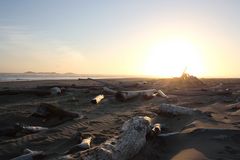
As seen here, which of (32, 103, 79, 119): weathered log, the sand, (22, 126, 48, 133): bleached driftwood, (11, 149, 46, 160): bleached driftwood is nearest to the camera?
(11, 149, 46, 160): bleached driftwood

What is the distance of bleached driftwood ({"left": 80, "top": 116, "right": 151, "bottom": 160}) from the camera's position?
16.5 feet

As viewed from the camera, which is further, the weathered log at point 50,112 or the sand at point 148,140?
the weathered log at point 50,112

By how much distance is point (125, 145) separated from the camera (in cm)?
566

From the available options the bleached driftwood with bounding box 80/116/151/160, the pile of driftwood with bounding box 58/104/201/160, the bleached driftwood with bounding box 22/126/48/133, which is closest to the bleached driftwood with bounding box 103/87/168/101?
the bleached driftwood with bounding box 22/126/48/133

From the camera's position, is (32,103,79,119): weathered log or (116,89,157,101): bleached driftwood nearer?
(32,103,79,119): weathered log

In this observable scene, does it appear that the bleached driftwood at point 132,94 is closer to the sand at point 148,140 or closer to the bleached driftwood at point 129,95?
the bleached driftwood at point 129,95

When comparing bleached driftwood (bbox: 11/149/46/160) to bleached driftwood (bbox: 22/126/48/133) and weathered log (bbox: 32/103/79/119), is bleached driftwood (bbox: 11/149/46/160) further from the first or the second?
weathered log (bbox: 32/103/79/119)

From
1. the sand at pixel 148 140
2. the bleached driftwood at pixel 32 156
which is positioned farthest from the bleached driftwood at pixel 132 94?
the bleached driftwood at pixel 32 156

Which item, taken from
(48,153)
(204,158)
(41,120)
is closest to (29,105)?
(41,120)

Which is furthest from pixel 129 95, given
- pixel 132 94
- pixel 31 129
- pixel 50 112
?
pixel 31 129

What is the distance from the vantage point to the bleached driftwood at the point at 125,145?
504 centimetres

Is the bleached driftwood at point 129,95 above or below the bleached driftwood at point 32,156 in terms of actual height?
above

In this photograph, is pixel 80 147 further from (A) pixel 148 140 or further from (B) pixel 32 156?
(A) pixel 148 140

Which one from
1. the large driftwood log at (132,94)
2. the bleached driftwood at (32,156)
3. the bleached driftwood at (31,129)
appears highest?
the large driftwood log at (132,94)
